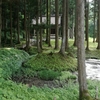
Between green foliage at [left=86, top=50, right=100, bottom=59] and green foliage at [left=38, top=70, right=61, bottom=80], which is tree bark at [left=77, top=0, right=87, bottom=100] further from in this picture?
green foliage at [left=86, top=50, right=100, bottom=59]

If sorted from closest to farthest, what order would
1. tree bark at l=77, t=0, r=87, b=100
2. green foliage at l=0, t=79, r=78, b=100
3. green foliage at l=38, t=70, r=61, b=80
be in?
green foliage at l=0, t=79, r=78, b=100 → tree bark at l=77, t=0, r=87, b=100 → green foliage at l=38, t=70, r=61, b=80

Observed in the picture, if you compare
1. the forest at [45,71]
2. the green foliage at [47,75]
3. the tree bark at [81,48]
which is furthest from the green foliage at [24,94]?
the green foliage at [47,75]

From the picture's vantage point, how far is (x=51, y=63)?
1798cm

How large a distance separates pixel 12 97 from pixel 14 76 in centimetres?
686

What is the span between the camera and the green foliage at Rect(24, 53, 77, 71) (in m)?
17.3

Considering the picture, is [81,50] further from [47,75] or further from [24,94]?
[47,75]

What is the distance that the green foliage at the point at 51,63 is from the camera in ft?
56.9

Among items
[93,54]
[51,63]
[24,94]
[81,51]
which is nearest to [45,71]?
[51,63]

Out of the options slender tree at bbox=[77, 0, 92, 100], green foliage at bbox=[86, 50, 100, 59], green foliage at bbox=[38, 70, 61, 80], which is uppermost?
slender tree at bbox=[77, 0, 92, 100]

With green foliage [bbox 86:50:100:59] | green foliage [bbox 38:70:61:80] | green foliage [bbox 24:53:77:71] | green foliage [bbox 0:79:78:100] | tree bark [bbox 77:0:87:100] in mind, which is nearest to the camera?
green foliage [bbox 0:79:78:100]

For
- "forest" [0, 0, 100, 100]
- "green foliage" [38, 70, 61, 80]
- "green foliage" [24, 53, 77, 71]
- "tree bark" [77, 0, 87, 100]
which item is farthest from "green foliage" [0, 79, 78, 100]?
"green foliage" [24, 53, 77, 71]

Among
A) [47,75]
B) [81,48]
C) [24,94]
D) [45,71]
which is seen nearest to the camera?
[24,94]

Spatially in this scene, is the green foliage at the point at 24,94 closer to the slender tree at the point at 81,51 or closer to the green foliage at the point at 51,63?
the slender tree at the point at 81,51

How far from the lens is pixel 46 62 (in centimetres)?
1822
